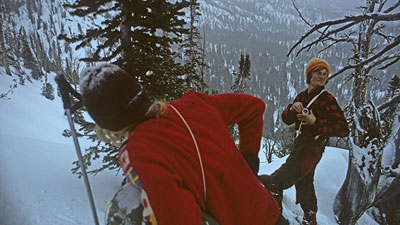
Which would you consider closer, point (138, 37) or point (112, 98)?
point (112, 98)

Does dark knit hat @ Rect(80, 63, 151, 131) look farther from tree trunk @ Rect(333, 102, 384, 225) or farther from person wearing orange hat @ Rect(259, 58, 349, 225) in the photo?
tree trunk @ Rect(333, 102, 384, 225)

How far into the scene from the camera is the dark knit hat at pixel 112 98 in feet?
3.24

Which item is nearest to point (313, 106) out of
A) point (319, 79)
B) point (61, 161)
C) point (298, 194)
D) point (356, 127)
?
point (319, 79)

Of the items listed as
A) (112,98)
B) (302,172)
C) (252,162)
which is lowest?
(302,172)

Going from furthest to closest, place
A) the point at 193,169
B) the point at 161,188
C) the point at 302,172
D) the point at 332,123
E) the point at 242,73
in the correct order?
the point at 242,73
the point at 302,172
the point at 332,123
the point at 193,169
the point at 161,188

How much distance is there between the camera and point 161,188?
0.85m

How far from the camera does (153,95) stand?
4266 mm

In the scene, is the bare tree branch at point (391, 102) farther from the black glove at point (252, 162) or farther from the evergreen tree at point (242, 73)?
the evergreen tree at point (242, 73)

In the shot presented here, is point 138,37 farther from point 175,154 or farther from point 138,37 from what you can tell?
point 175,154

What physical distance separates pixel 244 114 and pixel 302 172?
2182 millimetres

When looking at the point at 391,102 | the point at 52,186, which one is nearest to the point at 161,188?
the point at 391,102

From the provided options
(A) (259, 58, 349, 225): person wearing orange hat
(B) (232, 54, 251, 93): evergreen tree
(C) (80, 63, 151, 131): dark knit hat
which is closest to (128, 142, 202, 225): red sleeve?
(C) (80, 63, 151, 131): dark knit hat

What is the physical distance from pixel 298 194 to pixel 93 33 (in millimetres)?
4657

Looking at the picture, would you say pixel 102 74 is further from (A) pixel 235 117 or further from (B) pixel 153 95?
(B) pixel 153 95
